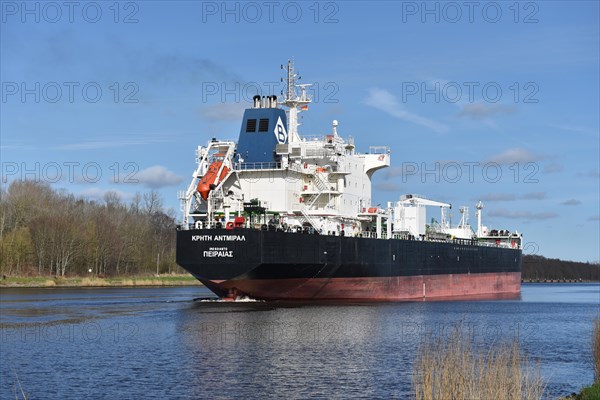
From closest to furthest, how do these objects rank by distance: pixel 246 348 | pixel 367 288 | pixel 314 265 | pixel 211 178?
pixel 246 348, pixel 314 265, pixel 211 178, pixel 367 288

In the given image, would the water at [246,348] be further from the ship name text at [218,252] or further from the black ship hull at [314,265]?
the ship name text at [218,252]

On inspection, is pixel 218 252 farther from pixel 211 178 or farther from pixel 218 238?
pixel 211 178

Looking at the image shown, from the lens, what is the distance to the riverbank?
2554 inches

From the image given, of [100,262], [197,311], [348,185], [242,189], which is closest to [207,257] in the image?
[197,311]

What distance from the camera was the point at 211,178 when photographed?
41000 millimetres

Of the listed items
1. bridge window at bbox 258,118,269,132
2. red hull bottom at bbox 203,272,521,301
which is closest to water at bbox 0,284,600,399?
red hull bottom at bbox 203,272,521,301

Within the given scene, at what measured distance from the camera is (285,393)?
1744 cm

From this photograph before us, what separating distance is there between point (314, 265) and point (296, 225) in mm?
2930

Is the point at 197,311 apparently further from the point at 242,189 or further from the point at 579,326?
the point at 579,326

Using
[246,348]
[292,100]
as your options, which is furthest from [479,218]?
[246,348]

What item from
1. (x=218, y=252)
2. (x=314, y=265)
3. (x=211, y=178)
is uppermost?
(x=211, y=178)

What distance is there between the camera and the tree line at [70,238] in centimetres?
7075

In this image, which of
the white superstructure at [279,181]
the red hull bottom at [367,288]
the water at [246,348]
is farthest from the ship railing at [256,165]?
the water at [246,348]

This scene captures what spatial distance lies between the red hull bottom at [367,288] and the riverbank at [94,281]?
28734 millimetres
